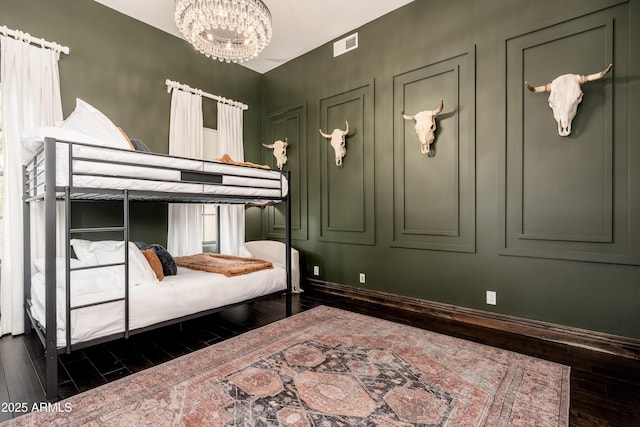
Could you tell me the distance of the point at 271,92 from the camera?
16.9ft

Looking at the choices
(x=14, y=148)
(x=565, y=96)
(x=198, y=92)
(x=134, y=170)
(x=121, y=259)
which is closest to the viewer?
(x=134, y=170)

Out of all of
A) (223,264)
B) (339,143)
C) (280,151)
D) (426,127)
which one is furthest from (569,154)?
(280,151)

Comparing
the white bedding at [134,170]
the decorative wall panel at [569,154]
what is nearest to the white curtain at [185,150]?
the white bedding at [134,170]

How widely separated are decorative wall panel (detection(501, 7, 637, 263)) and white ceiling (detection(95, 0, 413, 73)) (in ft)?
5.50

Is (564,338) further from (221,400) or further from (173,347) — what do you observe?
(173,347)

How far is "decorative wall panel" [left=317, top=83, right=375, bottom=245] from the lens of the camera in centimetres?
399

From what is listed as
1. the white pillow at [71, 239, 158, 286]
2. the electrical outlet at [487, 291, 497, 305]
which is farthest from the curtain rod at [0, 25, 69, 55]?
the electrical outlet at [487, 291, 497, 305]

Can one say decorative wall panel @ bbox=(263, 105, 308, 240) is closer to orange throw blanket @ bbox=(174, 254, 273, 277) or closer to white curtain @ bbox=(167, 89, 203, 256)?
white curtain @ bbox=(167, 89, 203, 256)

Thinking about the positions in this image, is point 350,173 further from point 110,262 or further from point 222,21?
point 110,262

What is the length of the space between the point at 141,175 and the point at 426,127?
2721 millimetres

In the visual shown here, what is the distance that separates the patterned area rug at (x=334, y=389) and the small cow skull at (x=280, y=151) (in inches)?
116

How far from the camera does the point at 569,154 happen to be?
2670 millimetres

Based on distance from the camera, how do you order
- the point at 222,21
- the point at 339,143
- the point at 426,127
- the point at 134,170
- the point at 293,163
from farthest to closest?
the point at 293,163 → the point at 339,143 → the point at 426,127 → the point at 222,21 → the point at 134,170

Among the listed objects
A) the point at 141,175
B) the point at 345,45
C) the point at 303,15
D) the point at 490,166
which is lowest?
the point at 141,175
